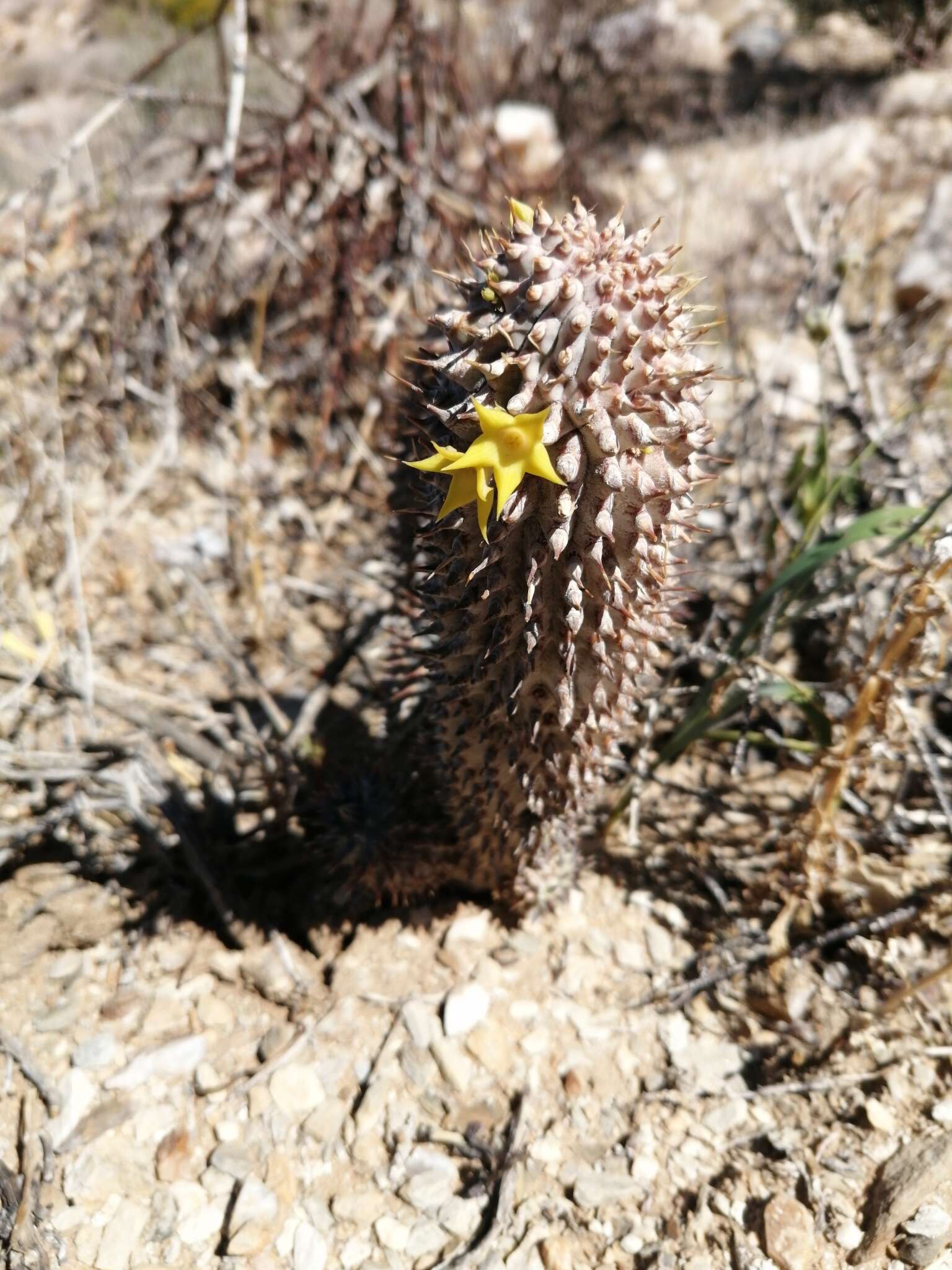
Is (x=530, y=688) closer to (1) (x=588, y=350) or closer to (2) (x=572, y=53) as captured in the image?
(1) (x=588, y=350)

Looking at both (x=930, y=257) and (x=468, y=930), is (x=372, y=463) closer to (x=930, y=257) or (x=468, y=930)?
(x=468, y=930)

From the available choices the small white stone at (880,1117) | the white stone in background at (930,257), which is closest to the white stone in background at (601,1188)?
the small white stone at (880,1117)

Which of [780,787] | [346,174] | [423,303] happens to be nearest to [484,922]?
[780,787]

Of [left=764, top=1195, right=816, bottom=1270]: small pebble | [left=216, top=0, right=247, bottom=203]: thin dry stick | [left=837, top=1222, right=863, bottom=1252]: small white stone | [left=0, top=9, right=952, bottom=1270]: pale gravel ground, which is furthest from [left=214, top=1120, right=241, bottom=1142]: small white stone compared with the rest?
[left=216, top=0, right=247, bottom=203]: thin dry stick

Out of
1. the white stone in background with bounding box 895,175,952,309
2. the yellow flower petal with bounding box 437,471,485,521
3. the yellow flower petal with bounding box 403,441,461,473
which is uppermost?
the white stone in background with bounding box 895,175,952,309

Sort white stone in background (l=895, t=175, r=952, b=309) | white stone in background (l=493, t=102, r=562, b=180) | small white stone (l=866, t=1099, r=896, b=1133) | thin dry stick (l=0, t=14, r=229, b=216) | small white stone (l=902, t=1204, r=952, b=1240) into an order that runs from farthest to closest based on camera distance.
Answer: white stone in background (l=493, t=102, r=562, b=180)
white stone in background (l=895, t=175, r=952, b=309)
thin dry stick (l=0, t=14, r=229, b=216)
small white stone (l=866, t=1099, r=896, b=1133)
small white stone (l=902, t=1204, r=952, b=1240)

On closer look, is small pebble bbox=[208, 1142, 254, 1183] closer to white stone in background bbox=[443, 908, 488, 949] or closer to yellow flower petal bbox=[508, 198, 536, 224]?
white stone in background bbox=[443, 908, 488, 949]
